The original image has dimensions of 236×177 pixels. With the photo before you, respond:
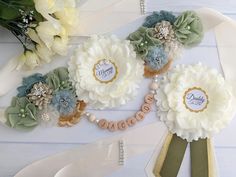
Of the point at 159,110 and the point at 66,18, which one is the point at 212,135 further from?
the point at 66,18

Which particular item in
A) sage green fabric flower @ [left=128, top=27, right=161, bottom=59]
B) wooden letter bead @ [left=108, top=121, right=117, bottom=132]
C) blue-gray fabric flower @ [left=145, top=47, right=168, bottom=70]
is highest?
sage green fabric flower @ [left=128, top=27, right=161, bottom=59]

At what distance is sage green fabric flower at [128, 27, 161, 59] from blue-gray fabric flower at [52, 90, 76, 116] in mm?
229

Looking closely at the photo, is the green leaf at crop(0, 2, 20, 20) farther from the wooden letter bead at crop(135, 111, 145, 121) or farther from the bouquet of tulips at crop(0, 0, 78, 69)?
the wooden letter bead at crop(135, 111, 145, 121)

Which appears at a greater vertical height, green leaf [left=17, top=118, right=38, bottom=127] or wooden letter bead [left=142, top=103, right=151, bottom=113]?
wooden letter bead [left=142, top=103, right=151, bottom=113]

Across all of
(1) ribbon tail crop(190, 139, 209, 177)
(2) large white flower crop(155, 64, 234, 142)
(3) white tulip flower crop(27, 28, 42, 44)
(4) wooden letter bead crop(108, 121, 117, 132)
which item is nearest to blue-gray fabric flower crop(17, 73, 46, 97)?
(3) white tulip flower crop(27, 28, 42, 44)

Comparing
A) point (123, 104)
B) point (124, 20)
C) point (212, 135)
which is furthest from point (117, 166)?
point (124, 20)

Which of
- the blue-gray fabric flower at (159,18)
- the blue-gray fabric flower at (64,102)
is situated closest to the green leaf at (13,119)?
the blue-gray fabric flower at (64,102)

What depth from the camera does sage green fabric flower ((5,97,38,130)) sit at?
1.13 m

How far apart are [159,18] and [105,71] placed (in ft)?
0.71

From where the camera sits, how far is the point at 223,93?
1124mm

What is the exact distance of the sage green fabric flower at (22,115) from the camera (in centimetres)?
113

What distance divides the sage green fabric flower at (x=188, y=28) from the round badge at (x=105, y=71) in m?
0.21

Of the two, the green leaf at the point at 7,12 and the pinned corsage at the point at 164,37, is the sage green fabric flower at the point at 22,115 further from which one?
the pinned corsage at the point at 164,37

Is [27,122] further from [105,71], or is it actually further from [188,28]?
[188,28]
